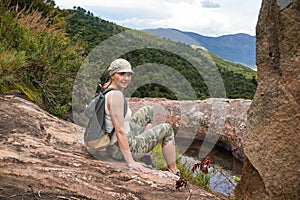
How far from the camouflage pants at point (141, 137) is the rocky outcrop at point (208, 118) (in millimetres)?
3916

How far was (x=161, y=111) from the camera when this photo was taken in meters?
10.2

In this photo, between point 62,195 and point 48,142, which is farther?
point 48,142

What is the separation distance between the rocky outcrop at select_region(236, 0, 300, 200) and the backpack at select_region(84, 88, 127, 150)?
57.5 inches

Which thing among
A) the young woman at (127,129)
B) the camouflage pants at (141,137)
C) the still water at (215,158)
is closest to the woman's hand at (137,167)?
the young woman at (127,129)

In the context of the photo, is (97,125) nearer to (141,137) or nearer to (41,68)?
(141,137)

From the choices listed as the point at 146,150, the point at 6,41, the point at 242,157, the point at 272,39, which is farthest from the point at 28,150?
the point at 242,157

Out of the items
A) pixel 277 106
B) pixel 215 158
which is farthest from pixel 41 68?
pixel 277 106

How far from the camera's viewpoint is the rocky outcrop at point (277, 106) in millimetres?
3451

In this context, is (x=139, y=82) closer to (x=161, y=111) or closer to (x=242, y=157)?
(x=161, y=111)

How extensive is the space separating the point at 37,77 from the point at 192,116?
378 centimetres

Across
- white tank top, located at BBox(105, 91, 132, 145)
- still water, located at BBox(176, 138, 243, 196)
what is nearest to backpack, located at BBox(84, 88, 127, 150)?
white tank top, located at BBox(105, 91, 132, 145)

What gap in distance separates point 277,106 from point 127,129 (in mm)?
1659

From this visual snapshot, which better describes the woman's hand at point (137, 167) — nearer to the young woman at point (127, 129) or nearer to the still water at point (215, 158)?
the young woman at point (127, 129)

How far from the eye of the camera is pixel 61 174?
3580 mm
